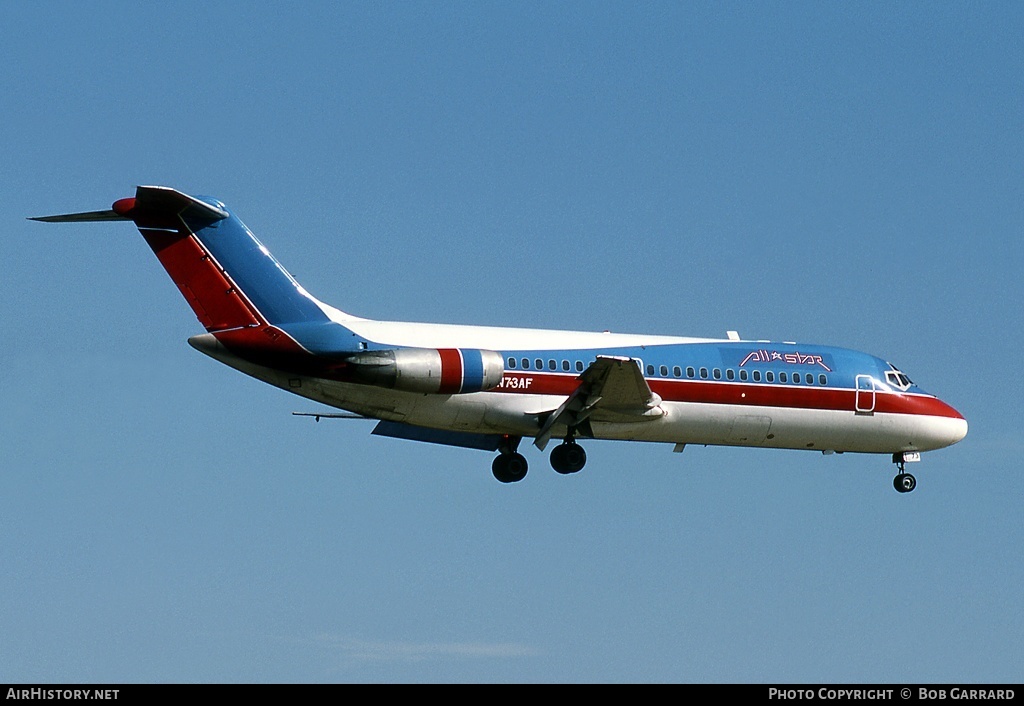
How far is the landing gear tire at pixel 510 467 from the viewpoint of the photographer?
34125 mm

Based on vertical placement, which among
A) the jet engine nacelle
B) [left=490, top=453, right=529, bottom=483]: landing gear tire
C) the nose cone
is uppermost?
the nose cone

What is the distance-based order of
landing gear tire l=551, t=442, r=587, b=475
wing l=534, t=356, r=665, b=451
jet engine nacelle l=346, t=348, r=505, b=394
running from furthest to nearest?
landing gear tire l=551, t=442, r=587, b=475 → wing l=534, t=356, r=665, b=451 → jet engine nacelle l=346, t=348, r=505, b=394

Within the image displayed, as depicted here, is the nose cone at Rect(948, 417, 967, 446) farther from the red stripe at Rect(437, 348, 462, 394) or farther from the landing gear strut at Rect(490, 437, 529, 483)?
the red stripe at Rect(437, 348, 462, 394)

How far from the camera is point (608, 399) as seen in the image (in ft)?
105

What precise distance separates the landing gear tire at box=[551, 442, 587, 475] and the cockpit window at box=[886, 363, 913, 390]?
8.51m

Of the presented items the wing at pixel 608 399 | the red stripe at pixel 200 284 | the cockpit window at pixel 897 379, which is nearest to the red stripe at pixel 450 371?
the wing at pixel 608 399

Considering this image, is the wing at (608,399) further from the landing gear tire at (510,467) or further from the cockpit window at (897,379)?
the cockpit window at (897,379)

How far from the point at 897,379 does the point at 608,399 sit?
8796 millimetres

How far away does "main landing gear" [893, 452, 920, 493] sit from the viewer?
3666cm

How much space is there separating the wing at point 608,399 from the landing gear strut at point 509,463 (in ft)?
4.48

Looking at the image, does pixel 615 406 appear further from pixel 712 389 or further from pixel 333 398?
pixel 333 398

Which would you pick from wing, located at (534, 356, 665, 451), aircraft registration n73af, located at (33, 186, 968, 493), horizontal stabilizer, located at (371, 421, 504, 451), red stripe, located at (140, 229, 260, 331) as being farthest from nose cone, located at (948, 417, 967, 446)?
red stripe, located at (140, 229, 260, 331)
